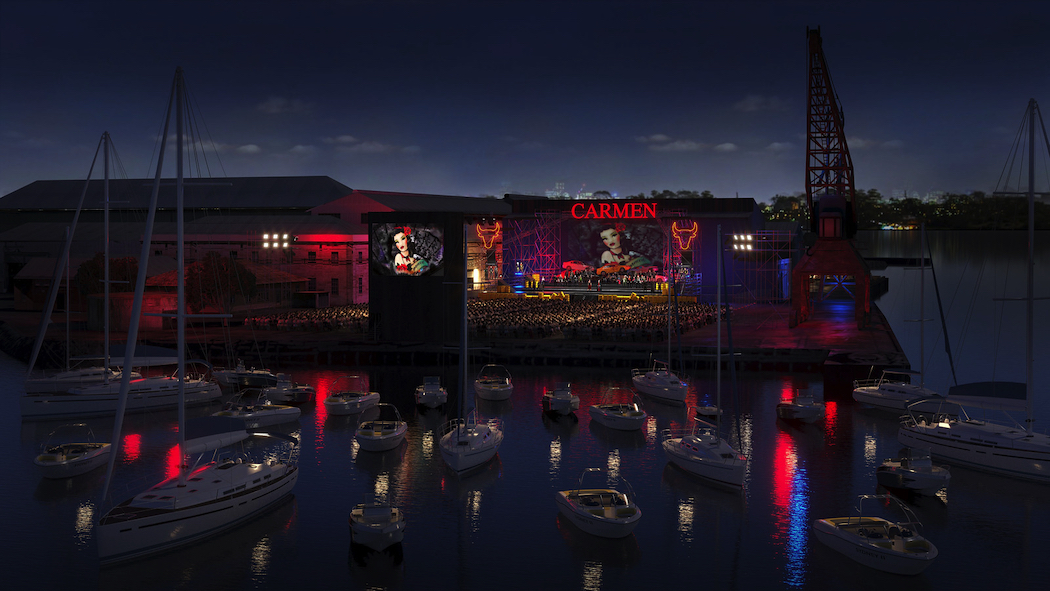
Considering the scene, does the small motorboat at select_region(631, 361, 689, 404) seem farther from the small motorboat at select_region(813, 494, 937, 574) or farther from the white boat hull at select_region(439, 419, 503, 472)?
the small motorboat at select_region(813, 494, 937, 574)

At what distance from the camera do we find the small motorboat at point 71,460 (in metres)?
33.2

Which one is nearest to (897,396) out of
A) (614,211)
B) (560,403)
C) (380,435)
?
(560,403)

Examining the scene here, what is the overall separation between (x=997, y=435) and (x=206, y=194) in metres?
111

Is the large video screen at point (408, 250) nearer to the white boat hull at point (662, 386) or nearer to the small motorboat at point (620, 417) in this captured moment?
the white boat hull at point (662, 386)

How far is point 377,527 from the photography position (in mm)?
25469

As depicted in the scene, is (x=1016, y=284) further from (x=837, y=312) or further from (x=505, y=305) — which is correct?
(x=505, y=305)

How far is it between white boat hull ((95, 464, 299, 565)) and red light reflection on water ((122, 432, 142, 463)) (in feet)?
36.9

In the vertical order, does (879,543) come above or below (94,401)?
below


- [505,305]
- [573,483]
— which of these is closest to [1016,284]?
[505,305]

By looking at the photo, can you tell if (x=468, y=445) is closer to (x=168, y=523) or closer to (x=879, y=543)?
(x=168, y=523)

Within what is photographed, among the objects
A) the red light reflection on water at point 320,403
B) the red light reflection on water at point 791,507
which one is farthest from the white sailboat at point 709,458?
the red light reflection on water at point 320,403

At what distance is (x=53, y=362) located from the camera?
2451 inches

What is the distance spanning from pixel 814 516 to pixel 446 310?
37.0m

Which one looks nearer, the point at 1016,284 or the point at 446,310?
the point at 446,310
